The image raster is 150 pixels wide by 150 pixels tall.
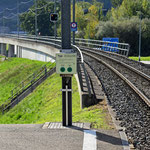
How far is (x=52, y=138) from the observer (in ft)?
26.8

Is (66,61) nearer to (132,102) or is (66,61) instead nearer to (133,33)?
(132,102)

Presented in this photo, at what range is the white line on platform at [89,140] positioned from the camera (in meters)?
7.52

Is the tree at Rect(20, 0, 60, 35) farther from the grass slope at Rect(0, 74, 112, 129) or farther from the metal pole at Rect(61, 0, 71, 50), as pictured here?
the metal pole at Rect(61, 0, 71, 50)

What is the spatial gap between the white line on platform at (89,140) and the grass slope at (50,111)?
2.50 feet

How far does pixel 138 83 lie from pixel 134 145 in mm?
8799

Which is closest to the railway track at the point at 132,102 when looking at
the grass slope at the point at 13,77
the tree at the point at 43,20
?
the grass slope at the point at 13,77

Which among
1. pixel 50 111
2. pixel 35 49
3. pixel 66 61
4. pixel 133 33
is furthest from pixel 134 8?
pixel 66 61

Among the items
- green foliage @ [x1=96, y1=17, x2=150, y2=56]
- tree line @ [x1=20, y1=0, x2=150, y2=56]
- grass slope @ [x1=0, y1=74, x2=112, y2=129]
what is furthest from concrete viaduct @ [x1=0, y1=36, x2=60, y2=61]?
green foliage @ [x1=96, y1=17, x2=150, y2=56]

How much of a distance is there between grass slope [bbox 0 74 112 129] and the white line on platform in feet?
2.50

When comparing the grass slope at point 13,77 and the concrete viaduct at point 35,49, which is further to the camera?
the concrete viaduct at point 35,49

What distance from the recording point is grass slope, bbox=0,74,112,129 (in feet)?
34.7

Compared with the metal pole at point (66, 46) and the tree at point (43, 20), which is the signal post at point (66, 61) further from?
the tree at point (43, 20)

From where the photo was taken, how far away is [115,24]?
62062 mm

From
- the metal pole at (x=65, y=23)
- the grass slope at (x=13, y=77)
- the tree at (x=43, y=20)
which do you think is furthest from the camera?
the tree at (x=43, y=20)
